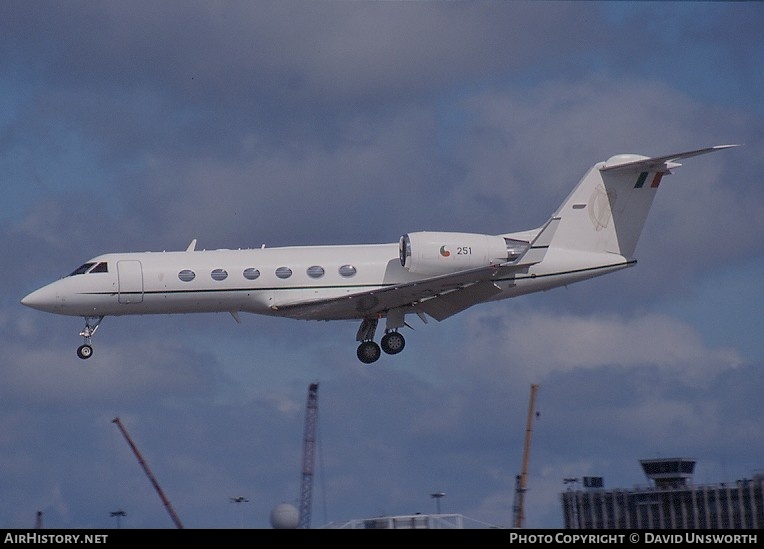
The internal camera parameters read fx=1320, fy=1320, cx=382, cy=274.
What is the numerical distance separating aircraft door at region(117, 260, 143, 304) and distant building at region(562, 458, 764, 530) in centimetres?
3364

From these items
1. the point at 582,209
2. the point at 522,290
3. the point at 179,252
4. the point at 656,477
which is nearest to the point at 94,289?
the point at 179,252

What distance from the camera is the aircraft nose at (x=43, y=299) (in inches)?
1544

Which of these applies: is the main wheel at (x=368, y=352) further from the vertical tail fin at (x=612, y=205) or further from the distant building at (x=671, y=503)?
the distant building at (x=671, y=503)

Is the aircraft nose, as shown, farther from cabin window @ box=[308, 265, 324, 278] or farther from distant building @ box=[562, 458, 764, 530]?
distant building @ box=[562, 458, 764, 530]

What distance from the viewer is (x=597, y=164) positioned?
42.6 metres

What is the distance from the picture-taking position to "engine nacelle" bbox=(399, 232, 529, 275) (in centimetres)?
3894

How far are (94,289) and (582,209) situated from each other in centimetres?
1547

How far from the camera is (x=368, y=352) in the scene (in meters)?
40.7

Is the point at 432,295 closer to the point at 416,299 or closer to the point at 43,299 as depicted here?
the point at 416,299

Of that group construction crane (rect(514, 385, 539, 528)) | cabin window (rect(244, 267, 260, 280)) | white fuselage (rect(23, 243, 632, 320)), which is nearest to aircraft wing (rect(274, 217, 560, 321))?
white fuselage (rect(23, 243, 632, 320))

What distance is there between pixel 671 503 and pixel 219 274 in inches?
1325
